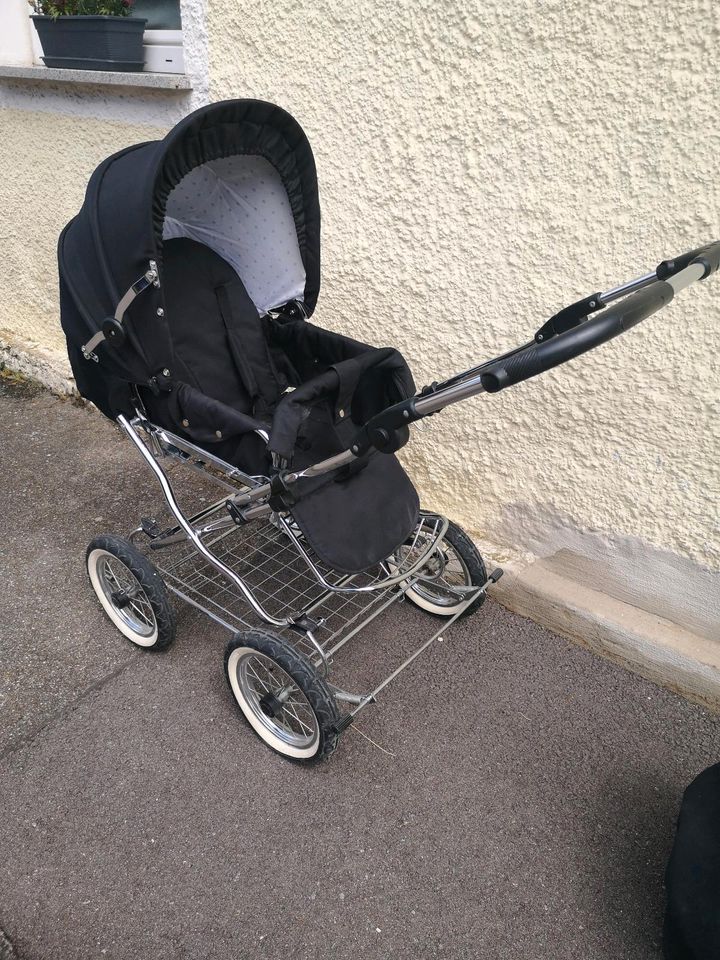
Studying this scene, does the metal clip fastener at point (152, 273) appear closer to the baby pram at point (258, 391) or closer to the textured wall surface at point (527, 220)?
the baby pram at point (258, 391)

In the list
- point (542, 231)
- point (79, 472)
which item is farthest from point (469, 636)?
point (79, 472)

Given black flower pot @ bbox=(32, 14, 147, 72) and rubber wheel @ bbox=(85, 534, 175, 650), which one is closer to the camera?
rubber wheel @ bbox=(85, 534, 175, 650)

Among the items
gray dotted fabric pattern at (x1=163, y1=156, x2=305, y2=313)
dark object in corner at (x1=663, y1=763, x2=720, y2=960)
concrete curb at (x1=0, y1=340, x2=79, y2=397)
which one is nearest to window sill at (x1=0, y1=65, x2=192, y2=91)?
gray dotted fabric pattern at (x1=163, y1=156, x2=305, y2=313)

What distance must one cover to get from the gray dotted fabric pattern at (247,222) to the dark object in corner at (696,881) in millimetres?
2216

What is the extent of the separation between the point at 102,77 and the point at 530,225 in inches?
100

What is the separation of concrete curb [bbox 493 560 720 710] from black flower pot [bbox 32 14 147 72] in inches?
131

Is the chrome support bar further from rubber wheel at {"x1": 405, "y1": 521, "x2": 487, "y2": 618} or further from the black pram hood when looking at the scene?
rubber wheel at {"x1": 405, "y1": 521, "x2": 487, "y2": 618}

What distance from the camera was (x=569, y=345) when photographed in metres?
1.53

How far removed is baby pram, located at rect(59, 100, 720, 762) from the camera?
7.30ft

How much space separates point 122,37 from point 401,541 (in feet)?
10.3

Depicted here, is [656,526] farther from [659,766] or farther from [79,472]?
[79,472]

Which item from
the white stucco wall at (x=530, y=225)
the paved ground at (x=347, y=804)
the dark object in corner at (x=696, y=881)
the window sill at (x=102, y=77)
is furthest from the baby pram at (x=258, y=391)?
the window sill at (x=102, y=77)

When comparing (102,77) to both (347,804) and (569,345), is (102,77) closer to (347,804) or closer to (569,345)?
(569,345)

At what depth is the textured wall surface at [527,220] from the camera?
2.33m
